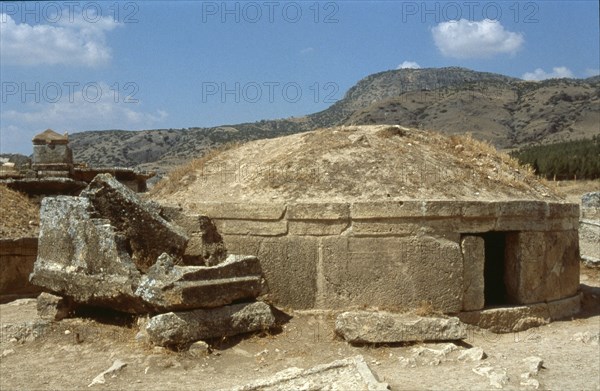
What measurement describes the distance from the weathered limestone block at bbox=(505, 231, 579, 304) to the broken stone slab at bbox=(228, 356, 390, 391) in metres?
3.75

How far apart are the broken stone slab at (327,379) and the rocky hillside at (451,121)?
160 ft

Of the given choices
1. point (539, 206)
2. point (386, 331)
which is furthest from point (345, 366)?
point (539, 206)

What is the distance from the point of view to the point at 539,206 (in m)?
8.27

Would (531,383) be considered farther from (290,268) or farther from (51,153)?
(51,153)

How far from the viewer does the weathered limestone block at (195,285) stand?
21.2 ft

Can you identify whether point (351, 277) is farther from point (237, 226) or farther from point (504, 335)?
point (504, 335)

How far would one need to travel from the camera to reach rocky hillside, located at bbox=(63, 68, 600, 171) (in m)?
58.4

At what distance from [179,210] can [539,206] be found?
4934 millimetres

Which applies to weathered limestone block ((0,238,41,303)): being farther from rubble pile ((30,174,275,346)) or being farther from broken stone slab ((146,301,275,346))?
broken stone slab ((146,301,275,346))

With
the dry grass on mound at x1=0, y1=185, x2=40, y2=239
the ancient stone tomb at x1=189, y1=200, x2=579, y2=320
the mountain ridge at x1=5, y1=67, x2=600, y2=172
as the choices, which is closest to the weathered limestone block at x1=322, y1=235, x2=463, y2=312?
the ancient stone tomb at x1=189, y1=200, x2=579, y2=320

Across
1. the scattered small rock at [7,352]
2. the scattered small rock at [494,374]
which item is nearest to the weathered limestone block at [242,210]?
the scattered small rock at [7,352]

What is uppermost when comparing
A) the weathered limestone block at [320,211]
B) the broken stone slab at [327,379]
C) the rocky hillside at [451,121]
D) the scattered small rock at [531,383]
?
the rocky hillside at [451,121]

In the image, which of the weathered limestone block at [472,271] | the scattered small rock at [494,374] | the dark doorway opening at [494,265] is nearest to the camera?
the scattered small rock at [494,374]

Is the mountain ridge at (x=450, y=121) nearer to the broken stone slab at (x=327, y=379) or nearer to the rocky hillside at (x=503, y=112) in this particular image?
the rocky hillside at (x=503, y=112)
